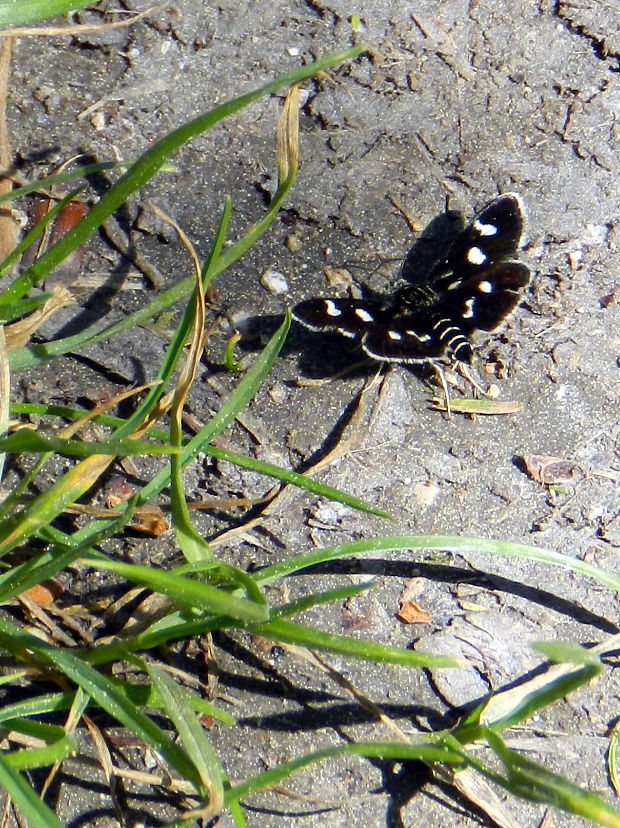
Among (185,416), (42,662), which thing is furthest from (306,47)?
(42,662)

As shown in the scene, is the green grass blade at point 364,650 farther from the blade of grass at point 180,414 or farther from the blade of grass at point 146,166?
the blade of grass at point 146,166

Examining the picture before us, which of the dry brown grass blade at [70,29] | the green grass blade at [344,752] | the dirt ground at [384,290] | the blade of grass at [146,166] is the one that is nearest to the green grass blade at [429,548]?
the dirt ground at [384,290]

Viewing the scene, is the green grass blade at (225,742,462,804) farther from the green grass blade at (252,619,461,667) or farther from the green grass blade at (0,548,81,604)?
the green grass blade at (0,548,81,604)

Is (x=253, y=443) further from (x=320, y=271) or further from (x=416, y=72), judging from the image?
(x=416, y=72)

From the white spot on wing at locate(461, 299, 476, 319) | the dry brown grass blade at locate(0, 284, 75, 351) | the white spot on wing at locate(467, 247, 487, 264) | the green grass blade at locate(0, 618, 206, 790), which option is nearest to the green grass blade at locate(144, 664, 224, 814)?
the green grass blade at locate(0, 618, 206, 790)

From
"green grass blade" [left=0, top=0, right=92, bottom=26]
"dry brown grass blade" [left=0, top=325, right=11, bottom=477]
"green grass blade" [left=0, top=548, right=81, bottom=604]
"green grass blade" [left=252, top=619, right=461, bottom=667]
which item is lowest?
"green grass blade" [left=0, top=548, right=81, bottom=604]

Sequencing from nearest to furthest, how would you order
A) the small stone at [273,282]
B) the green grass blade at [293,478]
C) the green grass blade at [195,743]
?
the green grass blade at [195,743] → the green grass blade at [293,478] → the small stone at [273,282]
